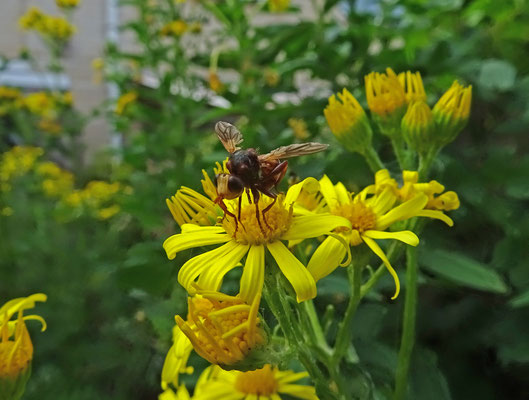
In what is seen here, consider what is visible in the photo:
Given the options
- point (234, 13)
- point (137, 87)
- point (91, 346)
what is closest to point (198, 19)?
point (137, 87)

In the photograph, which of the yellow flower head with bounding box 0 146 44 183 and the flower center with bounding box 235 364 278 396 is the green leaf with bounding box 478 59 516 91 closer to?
the flower center with bounding box 235 364 278 396

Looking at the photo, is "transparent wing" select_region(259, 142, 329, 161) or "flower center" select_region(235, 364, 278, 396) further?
"flower center" select_region(235, 364, 278, 396)

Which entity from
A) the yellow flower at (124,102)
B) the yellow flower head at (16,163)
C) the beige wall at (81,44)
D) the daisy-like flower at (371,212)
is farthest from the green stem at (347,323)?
the beige wall at (81,44)

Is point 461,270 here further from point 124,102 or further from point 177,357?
point 124,102

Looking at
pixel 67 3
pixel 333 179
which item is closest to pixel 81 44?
pixel 67 3

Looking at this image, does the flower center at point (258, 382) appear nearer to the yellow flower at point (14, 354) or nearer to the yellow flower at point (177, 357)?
the yellow flower at point (177, 357)

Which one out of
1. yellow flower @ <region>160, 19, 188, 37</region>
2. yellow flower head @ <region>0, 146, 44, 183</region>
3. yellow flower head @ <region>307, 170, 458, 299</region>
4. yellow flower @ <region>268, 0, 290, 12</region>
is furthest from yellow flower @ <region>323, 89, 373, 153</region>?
yellow flower head @ <region>0, 146, 44, 183</region>

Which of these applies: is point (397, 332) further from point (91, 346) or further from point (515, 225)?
point (91, 346)
